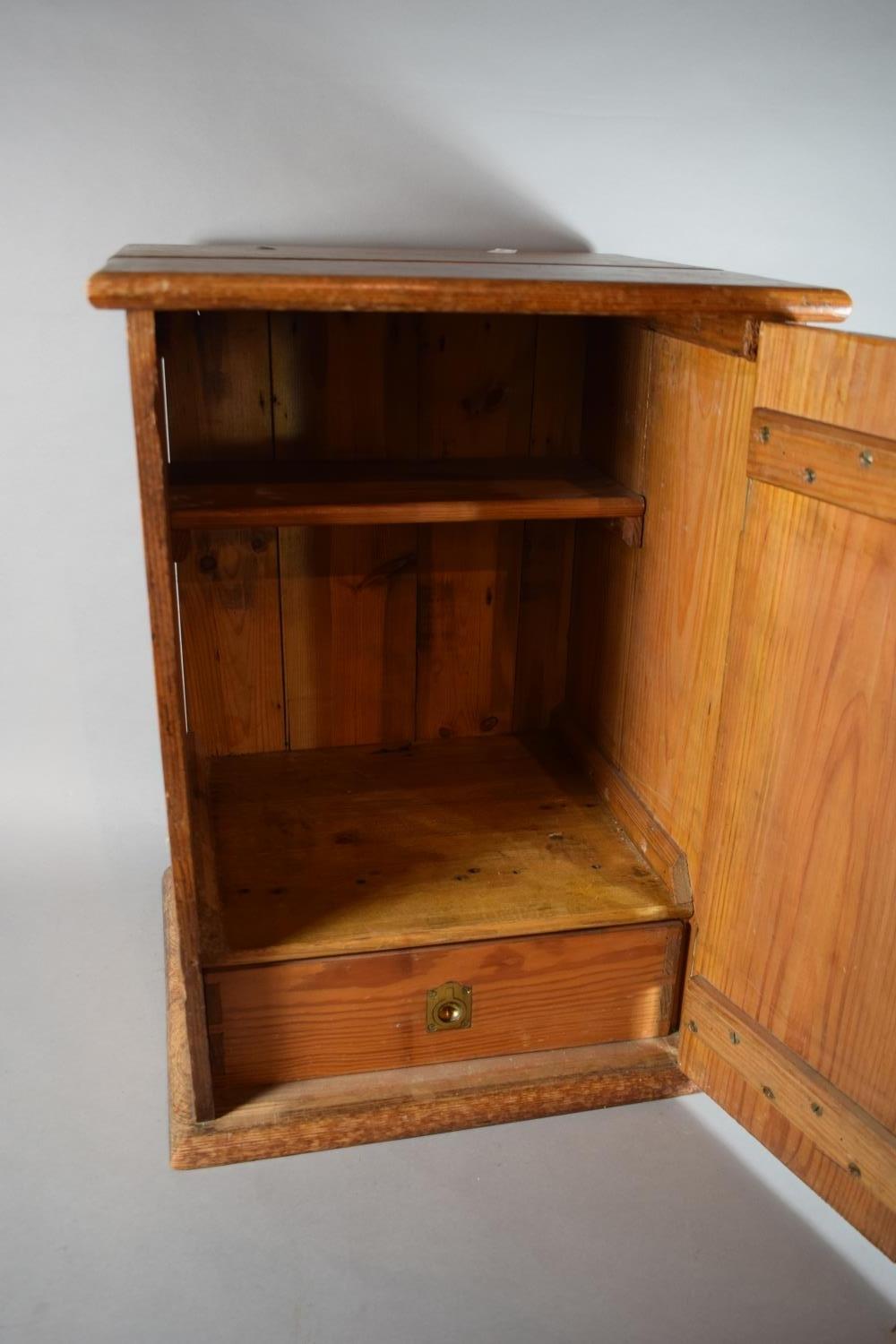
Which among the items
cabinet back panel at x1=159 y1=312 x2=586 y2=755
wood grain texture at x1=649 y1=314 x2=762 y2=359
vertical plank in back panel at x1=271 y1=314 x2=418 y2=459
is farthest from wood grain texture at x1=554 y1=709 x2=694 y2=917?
wood grain texture at x1=649 y1=314 x2=762 y2=359

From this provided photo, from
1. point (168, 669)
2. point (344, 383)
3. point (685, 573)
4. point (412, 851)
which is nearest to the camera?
point (168, 669)

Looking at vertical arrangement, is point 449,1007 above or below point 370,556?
below

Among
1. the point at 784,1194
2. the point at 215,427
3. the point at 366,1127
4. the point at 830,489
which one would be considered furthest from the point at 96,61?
the point at 784,1194

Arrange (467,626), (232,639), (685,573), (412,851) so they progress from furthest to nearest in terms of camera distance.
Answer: (467,626), (232,639), (412,851), (685,573)

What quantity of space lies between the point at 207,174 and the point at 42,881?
1287mm

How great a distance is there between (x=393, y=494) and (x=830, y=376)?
27.4 inches

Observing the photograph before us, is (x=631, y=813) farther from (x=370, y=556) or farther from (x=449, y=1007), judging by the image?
(x=370, y=556)

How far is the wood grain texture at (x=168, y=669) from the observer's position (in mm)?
1372

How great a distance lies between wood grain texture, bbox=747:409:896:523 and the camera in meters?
1.30

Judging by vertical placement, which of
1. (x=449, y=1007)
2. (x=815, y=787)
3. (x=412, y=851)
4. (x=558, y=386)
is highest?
(x=558, y=386)

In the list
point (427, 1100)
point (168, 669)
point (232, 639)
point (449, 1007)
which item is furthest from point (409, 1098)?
point (232, 639)

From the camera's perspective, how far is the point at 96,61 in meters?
1.96

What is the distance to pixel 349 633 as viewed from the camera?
2223 mm

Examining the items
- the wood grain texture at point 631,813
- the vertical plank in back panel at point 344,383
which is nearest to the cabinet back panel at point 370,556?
the vertical plank in back panel at point 344,383
